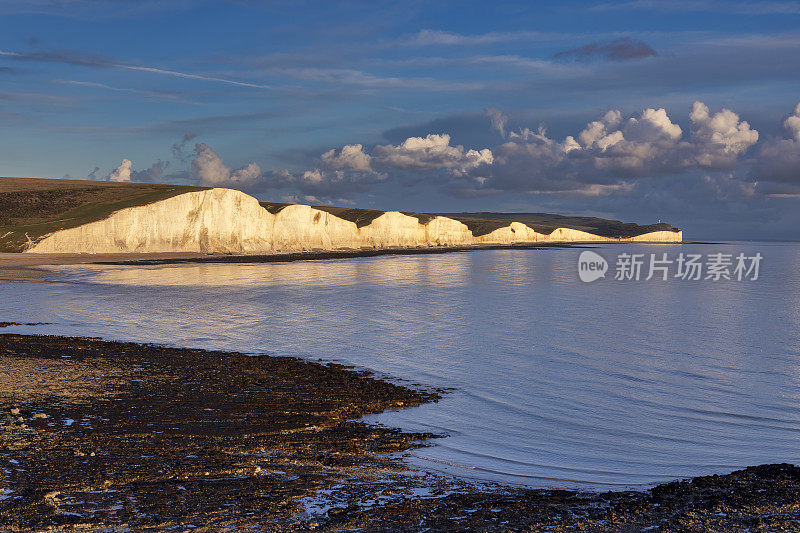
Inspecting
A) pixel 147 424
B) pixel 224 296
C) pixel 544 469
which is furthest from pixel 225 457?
pixel 224 296

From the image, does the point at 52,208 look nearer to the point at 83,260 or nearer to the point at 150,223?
the point at 150,223

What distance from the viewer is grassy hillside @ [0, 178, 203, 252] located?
253 ft

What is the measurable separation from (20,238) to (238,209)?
28.7 metres

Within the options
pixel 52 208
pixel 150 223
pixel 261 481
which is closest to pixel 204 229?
pixel 150 223

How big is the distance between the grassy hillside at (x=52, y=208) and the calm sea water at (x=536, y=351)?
34.0m

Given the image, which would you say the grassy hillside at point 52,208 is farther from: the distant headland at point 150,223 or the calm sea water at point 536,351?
the calm sea water at point 536,351

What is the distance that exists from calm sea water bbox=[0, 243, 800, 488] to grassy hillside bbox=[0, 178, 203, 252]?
112ft

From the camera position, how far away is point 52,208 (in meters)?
87.9

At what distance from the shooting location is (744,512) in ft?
24.5

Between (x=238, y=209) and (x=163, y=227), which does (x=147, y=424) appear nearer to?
(x=163, y=227)

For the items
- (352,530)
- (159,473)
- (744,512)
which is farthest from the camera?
(159,473)

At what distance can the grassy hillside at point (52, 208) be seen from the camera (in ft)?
253

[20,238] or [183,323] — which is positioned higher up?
[20,238]

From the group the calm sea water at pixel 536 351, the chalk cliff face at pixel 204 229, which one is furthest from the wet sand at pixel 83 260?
the calm sea water at pixel 536 351
